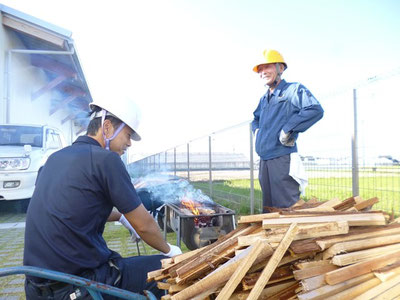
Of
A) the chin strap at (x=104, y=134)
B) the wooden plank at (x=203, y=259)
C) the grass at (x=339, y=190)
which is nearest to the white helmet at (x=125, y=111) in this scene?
the chin strap at (x=104, y=134)

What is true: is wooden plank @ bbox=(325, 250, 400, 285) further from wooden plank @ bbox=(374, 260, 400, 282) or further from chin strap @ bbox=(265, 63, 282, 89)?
chin strap @ bbox=(265, 63, 282, 89)

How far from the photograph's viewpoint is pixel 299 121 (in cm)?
317

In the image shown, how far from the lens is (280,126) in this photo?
347 cm

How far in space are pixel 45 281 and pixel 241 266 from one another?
3.56ft

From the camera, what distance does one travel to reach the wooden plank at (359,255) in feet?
5.16

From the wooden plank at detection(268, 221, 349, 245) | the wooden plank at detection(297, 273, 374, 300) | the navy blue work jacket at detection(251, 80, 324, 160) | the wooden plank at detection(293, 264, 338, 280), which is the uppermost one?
the navy blue work jacket at detection(251, 80, 324, 160)

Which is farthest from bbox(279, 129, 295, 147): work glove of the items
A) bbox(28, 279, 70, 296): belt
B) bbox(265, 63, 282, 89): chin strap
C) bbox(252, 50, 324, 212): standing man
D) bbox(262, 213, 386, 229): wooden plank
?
bbox(28, 279, 70, 296): belt

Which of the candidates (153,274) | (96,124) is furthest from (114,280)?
(96,124)

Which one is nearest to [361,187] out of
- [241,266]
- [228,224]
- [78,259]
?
[228,224]

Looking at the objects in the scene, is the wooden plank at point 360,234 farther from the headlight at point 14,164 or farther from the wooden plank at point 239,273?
the headlight at point 14,164

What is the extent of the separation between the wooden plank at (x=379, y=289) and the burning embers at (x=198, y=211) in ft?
6.97

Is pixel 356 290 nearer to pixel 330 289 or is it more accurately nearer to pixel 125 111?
pixel 330 289

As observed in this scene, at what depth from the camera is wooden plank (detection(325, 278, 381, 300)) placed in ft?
4.86

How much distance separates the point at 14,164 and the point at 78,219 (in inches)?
240
